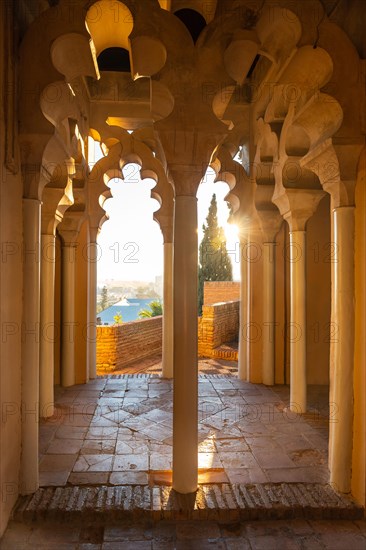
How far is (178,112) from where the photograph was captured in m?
3.73

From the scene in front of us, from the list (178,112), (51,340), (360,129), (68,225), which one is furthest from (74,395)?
(360,129)

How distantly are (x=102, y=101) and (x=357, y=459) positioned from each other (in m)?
6.96

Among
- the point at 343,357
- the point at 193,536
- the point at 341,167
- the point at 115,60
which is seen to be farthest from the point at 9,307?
the point at 115,60

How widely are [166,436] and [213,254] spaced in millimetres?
21912

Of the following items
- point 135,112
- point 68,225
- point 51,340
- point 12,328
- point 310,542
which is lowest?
point 310,542

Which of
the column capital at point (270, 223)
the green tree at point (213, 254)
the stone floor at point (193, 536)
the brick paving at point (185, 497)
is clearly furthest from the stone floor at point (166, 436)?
the green tree at point (213, 254)

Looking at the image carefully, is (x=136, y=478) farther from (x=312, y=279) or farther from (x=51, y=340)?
(x=312, y=279)

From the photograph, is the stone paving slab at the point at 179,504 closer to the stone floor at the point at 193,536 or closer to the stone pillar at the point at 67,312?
the stone floor at the point at 193,536

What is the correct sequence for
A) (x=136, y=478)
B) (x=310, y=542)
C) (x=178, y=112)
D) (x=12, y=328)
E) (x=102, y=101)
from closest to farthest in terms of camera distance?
(x=310, y=542)
(x=12, y=328)
(x=178, y=112)
(x=136, y=478)
(x=102, y=101)

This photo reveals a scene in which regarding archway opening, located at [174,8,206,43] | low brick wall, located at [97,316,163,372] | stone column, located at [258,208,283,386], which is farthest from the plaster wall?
low brick wall, located at [97,316,163,372]

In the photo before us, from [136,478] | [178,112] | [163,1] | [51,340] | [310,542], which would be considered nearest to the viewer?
[310,542]

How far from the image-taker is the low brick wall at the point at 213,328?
531 inches

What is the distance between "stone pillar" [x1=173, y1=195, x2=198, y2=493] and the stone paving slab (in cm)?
23

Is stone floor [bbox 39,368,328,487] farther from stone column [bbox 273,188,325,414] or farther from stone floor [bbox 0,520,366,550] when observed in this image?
stone floor [bbox 0,520,366,550]
